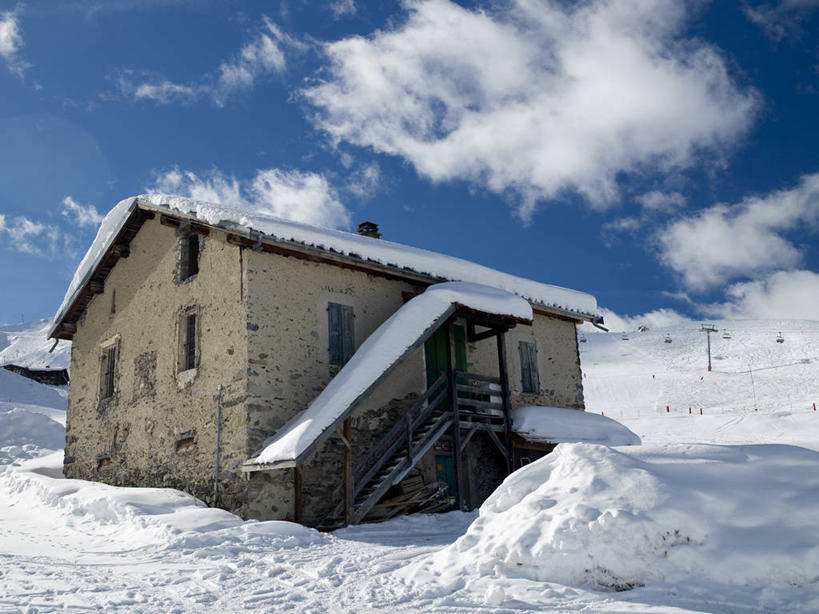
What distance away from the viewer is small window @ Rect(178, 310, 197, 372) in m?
13.1

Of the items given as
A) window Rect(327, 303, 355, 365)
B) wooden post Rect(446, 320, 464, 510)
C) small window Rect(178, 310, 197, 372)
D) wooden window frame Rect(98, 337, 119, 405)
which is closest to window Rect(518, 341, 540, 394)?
wooden post Rect(446, 320, 464, 510)

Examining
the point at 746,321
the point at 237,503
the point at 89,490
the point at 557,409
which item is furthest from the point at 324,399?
the point at 746,321

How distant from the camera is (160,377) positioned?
13594 millimetres

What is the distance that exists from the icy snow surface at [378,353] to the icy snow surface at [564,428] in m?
2.11

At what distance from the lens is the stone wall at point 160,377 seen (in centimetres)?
1192

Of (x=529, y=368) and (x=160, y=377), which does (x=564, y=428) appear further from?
(x=160, y=377)

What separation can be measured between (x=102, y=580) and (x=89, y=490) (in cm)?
581

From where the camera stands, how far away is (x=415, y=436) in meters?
12.9

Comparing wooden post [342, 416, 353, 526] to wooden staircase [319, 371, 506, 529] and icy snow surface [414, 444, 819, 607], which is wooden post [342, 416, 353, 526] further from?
icy snow surface [414, 444, 819, 607]

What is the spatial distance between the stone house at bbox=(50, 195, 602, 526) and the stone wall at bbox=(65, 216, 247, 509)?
0.04 meters

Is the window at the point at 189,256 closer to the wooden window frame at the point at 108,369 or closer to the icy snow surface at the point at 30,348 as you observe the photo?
the wooden window frame at the point at 108,369

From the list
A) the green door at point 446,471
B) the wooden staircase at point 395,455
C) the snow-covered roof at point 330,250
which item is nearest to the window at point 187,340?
the snow-covered roof at point 330,250

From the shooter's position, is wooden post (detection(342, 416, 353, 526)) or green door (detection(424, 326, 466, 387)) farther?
green door (detection(424, 326, 466, 387))

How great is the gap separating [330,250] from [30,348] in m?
80.9
